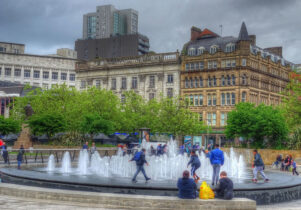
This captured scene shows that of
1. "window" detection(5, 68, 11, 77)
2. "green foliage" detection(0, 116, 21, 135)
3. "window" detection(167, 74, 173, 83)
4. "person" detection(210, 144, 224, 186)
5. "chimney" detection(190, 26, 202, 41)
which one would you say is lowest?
"person" detection(210, 144, 224, 186)

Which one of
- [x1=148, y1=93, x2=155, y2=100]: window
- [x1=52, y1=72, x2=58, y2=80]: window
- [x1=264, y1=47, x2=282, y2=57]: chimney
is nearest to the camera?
[x1=148, y1=93, x2=155, y2=100]: window

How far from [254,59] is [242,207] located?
5838cm

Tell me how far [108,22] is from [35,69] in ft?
269

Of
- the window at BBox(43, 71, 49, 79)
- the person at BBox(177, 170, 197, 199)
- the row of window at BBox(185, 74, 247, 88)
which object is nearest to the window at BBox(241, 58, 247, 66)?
the row of window at BBox(185, 74, 247, 88)

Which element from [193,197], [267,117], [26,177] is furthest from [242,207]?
[267,117]

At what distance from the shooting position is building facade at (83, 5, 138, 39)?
18088 cm

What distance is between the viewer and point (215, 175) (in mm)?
19438

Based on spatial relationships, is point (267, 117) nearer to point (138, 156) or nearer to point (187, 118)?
point (187, 118)

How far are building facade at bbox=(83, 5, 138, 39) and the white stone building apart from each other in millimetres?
70613

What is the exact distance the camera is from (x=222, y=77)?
69.1m

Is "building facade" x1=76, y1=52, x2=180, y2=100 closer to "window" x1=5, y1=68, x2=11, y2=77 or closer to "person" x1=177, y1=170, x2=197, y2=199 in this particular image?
"window" x1=5, y1=68, x2=11, y2=77

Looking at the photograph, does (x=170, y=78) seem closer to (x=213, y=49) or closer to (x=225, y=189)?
(x=213, y=49)

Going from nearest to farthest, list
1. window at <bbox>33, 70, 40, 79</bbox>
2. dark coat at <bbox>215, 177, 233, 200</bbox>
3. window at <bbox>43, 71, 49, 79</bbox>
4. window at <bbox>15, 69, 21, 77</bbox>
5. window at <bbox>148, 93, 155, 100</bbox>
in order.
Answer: dark coat at <bbox>215, 177, 233, 200</bbox> → window at <bbox>148, 93, 155, 100</bbox> → window at <bbox>15, 69, 21, 77</bbox> → window at <bbox>33, 70, 40, 79</bbox> → window at <bbox>43, 71, 49, 79</bbox>

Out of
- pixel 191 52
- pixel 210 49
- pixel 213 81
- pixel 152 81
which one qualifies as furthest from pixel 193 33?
pixel 213 81
